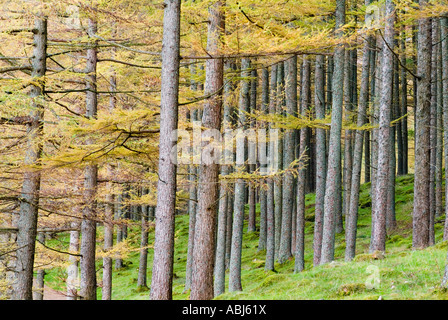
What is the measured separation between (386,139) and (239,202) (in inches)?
190

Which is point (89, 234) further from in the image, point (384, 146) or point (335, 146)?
point (384, 146)

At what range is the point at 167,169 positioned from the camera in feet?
27.1

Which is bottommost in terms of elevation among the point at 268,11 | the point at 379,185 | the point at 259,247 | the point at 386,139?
the point at 259,247

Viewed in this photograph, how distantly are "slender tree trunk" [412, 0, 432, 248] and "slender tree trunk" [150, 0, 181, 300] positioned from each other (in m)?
6.55

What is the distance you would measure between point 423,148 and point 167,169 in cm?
681

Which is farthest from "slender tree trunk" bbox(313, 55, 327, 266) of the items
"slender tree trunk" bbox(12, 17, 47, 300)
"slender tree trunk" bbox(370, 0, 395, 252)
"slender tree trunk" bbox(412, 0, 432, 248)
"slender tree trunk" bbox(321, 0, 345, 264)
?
"slender tree trunk" bbox(12, 17, 47, 300)

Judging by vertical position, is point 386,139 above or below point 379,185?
above

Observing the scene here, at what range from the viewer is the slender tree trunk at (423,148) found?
11461 millimetres

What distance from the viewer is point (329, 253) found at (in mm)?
13297

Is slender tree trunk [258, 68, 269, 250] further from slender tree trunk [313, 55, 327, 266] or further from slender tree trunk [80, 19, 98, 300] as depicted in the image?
slender tree trunk [80, 19, 98, 300]

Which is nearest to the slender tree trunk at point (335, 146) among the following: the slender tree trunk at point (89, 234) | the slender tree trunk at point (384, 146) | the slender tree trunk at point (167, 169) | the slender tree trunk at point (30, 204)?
the slender tree trunk at point (384, 146)
